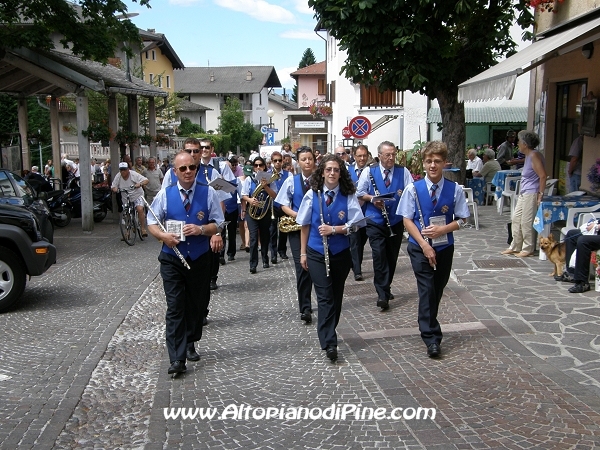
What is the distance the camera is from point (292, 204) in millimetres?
8109

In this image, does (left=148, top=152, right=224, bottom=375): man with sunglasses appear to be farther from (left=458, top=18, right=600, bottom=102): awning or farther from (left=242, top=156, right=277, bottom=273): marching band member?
(left=458, top=18, right=600, bottom=102): awning

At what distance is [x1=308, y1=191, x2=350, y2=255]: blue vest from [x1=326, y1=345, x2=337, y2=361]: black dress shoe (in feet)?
2.81

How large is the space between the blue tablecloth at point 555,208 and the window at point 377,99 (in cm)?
2424

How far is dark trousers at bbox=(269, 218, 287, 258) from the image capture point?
12.2 meters

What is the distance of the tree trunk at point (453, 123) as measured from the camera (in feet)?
52.1

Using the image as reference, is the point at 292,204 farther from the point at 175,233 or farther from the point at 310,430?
the point at 310,430

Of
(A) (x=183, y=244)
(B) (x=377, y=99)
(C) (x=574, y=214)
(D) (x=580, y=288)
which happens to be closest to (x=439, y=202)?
(A) (x=183, y=244)

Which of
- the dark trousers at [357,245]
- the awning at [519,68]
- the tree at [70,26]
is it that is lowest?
the dark trousers at [357,245]

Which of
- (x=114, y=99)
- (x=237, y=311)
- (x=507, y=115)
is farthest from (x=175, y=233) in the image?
(x=507, y=115)

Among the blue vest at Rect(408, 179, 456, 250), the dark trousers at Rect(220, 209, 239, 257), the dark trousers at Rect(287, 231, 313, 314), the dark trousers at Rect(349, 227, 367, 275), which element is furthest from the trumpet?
the blue vest at Rect(408, 179, 456, 250)

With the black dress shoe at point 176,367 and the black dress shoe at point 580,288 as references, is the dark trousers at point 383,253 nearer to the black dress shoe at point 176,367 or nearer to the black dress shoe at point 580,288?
the black dress shoe at point 580,288

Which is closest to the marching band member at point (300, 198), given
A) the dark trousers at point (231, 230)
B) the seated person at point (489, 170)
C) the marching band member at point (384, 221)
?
the marching band member at point (384, 221)

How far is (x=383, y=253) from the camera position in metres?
8.30

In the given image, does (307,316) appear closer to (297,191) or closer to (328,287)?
(297,191)
